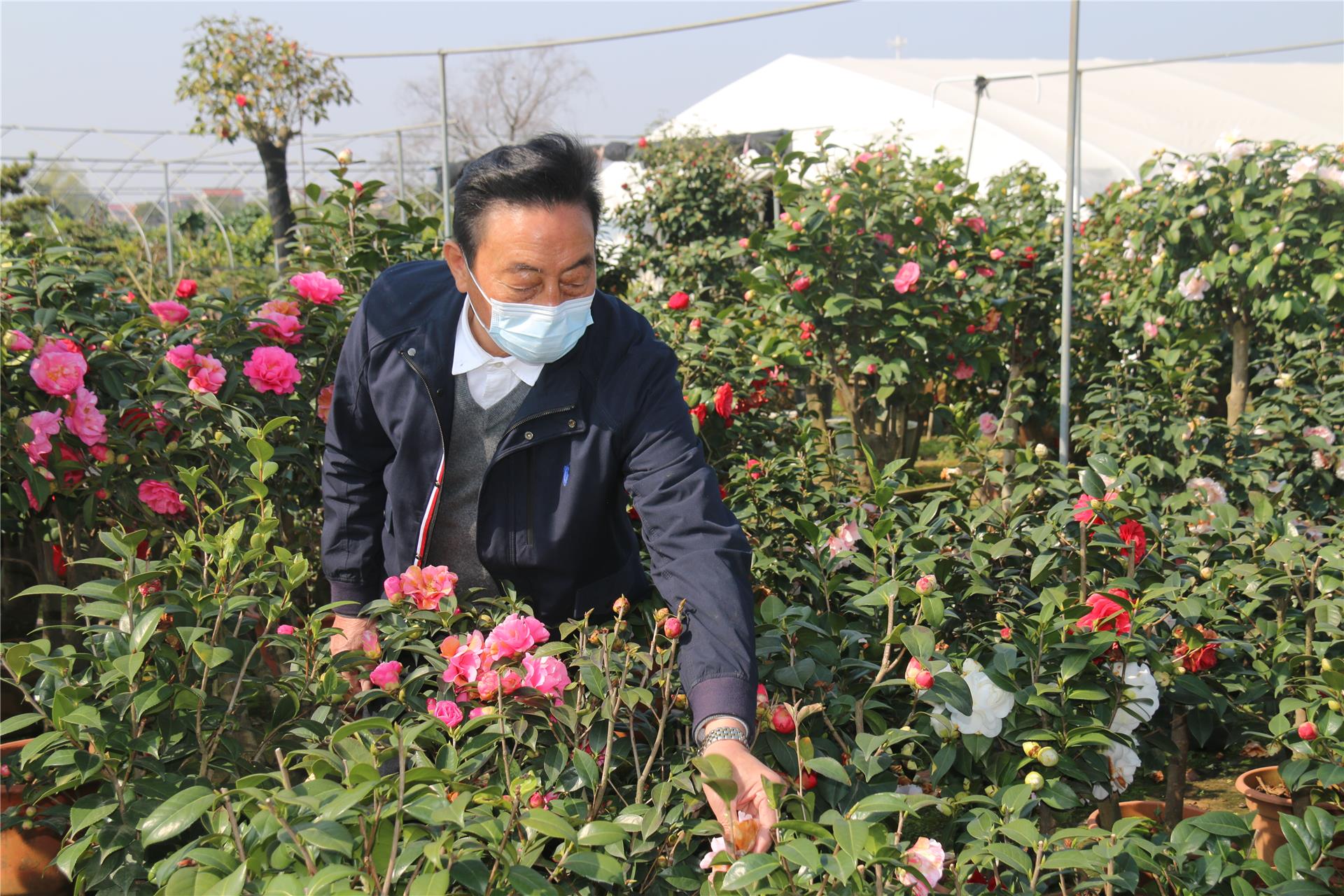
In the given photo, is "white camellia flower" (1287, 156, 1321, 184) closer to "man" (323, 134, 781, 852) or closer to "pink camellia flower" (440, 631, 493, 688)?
"man" (323, 134, 781, 852)

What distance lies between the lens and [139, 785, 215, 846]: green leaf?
0.97 m

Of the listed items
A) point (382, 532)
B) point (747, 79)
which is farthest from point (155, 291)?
point (747, 79)

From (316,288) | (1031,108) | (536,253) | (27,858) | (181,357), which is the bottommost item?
(27,858)

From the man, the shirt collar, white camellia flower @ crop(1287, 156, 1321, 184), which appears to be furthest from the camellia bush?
white camellia flower @ crop(1287, 156, 1321, 184)

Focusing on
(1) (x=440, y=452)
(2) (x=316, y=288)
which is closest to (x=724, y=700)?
(1) (x=440, y=452)

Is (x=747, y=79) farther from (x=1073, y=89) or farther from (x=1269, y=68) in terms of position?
(x=1073, y=89)

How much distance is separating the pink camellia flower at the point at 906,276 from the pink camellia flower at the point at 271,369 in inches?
91.9

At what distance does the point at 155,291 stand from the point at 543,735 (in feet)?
12.9

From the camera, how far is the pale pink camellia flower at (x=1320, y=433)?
3.33 meters

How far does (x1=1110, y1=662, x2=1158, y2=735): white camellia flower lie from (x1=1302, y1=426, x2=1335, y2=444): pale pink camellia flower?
2238 mm

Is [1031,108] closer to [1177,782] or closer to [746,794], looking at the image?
[1177,782]

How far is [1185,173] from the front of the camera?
14.7ft

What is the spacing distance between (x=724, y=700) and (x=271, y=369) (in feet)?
4.82

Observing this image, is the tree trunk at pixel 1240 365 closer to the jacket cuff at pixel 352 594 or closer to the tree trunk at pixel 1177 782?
the tree trunk at pixel 1177 782
